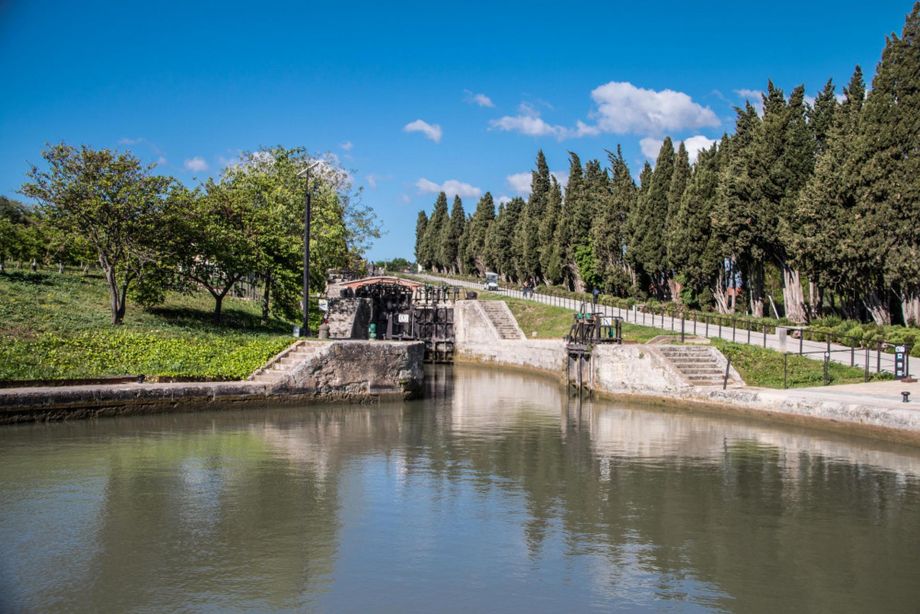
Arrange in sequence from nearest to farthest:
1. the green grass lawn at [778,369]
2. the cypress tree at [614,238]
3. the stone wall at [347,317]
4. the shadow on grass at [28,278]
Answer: the green grass lawn at [778,369] < the shadow on grass at [28,278] < the stone wall at [347,317] < the cypress tree at [614,238]

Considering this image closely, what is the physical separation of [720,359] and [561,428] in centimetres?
844

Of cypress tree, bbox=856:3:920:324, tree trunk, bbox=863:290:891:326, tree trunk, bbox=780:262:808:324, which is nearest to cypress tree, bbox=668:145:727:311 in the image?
tree trunk, bbox=780:262:808:324

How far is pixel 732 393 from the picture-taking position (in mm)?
23297

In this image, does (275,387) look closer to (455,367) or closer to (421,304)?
(455,367)

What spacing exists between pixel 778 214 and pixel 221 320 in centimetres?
2834

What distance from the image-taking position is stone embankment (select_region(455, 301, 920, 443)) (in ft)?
61.4

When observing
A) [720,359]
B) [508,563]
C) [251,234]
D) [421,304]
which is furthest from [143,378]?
[421,304]

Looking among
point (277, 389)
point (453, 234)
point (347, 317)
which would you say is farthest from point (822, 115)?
point (453, 234)

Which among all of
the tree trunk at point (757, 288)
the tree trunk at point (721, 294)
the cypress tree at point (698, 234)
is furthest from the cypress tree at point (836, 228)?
the tree trunk at point (721, 294)

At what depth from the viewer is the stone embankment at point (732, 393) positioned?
18719 millimetres

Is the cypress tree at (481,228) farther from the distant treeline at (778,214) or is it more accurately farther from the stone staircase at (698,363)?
the stone staircase at (698,363)

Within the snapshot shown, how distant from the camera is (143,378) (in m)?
21.3

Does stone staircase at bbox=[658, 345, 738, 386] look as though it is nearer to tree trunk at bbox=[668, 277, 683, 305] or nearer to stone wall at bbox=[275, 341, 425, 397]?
stone wall at bbox=[275, 341, 425, 397]

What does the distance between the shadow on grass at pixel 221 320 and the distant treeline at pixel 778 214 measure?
24.8m
